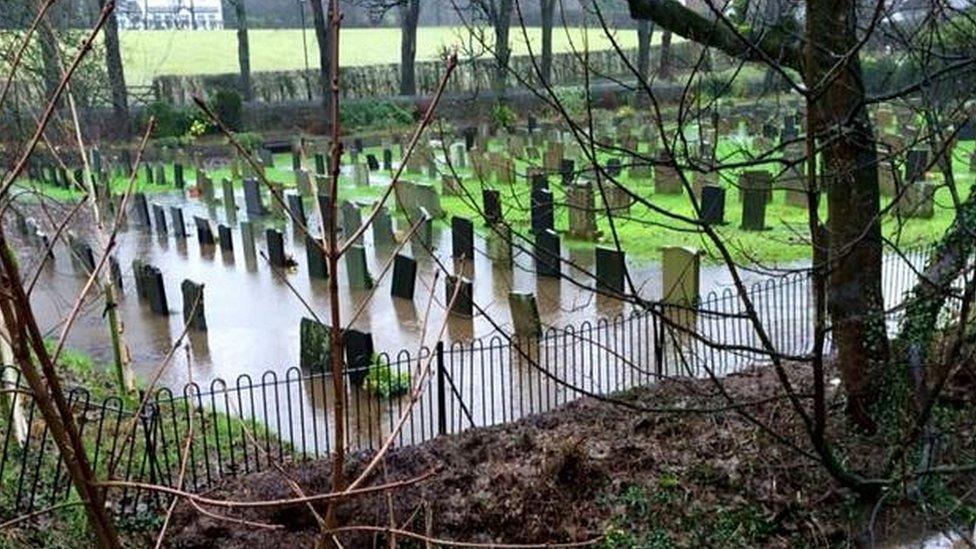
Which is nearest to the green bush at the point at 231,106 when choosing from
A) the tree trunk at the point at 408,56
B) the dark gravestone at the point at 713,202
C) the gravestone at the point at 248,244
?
the tree trunk at the point at 408,56

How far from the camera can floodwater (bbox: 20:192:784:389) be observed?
11.2m

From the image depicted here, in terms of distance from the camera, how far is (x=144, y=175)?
87.2 ft

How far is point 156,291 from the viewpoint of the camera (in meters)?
13.0

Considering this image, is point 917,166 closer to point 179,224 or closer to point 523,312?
point 523,312

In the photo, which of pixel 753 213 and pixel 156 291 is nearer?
pixel 156 291

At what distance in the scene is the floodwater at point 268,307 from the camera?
11211mm

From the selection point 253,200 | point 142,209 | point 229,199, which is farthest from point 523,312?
point 142,209

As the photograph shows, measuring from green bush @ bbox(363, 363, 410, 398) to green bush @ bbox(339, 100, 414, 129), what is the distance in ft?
94.1

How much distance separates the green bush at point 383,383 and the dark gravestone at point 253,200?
41.3ft

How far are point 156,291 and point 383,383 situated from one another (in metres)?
5.29

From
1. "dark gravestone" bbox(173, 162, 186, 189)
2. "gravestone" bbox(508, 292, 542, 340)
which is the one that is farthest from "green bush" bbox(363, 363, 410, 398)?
"dark gravestone" bbox(173, 162, 186, 189)

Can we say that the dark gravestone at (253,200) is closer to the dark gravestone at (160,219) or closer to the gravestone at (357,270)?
the dark gravestone at (160,219)

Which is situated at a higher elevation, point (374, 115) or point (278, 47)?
point (278, 47)

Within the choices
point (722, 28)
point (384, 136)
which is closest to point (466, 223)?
point (722, 28)
